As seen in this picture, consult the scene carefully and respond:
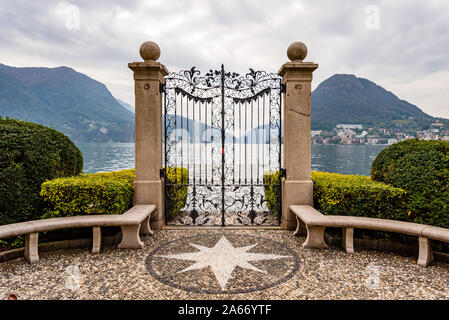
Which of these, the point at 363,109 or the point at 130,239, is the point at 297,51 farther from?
the point at 363,109

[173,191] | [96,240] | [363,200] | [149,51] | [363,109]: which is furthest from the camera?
[363,109]

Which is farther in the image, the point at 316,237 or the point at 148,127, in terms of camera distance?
the point at 148,127

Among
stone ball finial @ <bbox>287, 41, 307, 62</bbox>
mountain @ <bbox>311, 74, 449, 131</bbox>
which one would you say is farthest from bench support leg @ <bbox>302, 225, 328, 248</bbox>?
mountain @ <bbox>311, 74, 449, 131</bbox>

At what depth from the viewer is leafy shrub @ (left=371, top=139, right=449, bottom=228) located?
4566mm

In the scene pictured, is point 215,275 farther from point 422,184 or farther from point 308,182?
point 422,184

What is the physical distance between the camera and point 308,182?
245 inches

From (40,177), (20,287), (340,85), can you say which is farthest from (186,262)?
(340,85)

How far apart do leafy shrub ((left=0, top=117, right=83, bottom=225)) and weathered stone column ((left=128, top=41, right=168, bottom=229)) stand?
5.70ft

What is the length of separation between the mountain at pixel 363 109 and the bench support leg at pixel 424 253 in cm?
6341

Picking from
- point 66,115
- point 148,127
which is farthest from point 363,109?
point 66,115

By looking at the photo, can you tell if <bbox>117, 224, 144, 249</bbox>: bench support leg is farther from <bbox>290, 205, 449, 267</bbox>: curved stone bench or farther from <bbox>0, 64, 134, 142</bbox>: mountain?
<bbox>0, 64, 134, 142</bbox>: mountain

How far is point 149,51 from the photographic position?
6.05 m

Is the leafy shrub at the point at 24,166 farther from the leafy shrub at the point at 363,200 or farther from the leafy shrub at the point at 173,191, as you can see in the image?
the leafy shrub at the point at 363,200

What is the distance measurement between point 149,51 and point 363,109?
323 feet
